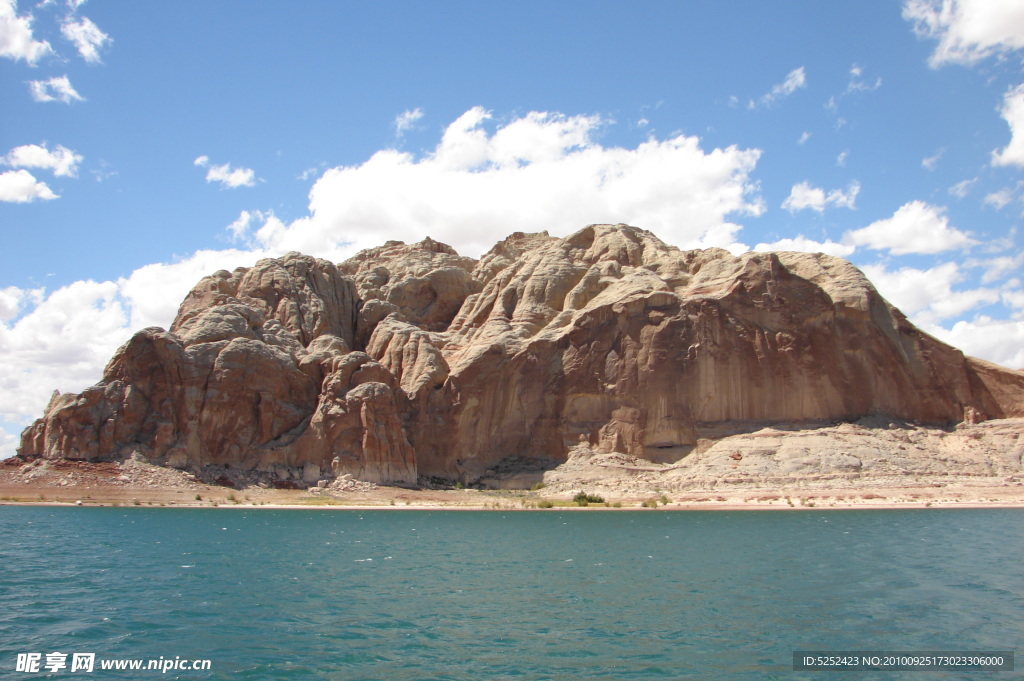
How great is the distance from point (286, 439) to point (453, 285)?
1371 inches

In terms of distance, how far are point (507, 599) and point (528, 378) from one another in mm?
53482

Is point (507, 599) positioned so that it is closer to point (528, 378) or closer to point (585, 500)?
Answer: point (585, 500)

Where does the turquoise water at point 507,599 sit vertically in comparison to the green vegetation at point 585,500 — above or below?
below

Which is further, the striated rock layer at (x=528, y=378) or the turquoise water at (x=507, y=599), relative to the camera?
the striated rock layer at (x=528, y=378)

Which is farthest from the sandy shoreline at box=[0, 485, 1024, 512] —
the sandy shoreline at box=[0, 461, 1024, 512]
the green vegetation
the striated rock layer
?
the striated rock layer

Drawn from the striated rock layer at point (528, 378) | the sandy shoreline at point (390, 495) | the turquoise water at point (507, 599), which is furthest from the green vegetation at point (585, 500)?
the turquoise water at point (507, 599)

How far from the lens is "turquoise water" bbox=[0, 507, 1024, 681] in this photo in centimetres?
1781

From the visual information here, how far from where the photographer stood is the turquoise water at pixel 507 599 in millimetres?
17812

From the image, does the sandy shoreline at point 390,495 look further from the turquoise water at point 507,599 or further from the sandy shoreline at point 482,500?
the turquoise water at point 507,599

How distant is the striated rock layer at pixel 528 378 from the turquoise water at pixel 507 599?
2570cm

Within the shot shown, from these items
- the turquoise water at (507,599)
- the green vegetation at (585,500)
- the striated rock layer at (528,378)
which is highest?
the striated rock layer at (528,378)

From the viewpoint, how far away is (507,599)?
24781mm

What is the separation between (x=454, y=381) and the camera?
77.3m

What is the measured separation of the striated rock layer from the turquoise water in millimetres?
25698
